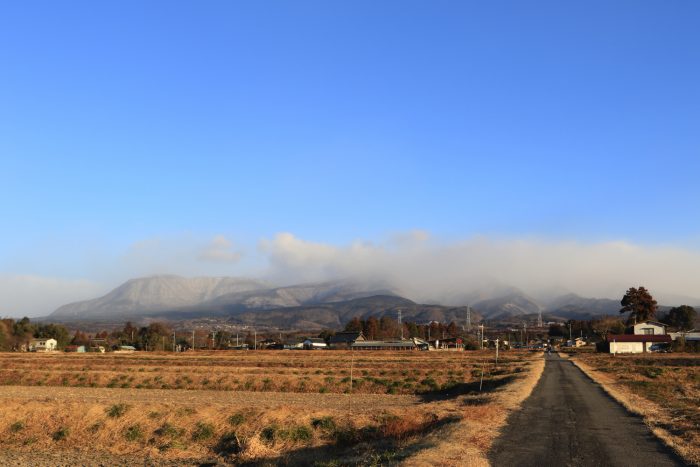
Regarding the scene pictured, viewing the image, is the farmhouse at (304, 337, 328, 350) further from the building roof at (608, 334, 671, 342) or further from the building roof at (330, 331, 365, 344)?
the building roof at (608, 334, 671, 342)

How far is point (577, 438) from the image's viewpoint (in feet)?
68.0

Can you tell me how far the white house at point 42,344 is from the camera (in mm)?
155375

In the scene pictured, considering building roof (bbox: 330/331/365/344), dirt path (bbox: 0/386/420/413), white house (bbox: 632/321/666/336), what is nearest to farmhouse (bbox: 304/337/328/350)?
building roof (bbox: 330/331/365/344)

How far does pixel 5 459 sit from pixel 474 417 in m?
21.1

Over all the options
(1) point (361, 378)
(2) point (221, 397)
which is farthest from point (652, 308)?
(2) point (221, 397)

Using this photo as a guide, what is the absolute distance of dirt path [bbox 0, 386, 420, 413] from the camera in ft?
131

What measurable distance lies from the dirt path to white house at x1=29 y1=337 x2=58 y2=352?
115445 millimetres

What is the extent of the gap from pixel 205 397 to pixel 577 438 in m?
31.3

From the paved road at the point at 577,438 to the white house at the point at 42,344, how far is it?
15520cm

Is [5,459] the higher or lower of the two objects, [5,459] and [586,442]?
the lower

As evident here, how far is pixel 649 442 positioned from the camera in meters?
19.9

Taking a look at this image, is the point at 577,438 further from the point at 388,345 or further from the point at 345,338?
the point at 345,338

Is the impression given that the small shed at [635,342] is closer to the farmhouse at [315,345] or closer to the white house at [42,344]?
the farmhouse at [315,345]

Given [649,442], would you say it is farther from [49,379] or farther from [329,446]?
[49,379]
